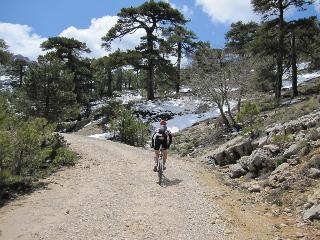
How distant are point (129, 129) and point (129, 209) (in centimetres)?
1580

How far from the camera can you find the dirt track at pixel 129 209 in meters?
9.94

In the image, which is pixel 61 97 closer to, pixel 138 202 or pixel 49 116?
pixel 49 116

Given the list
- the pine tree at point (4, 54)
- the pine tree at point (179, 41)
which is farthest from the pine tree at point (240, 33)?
the pine tree at point (4, 54)

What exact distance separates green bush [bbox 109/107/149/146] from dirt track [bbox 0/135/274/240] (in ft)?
33.0

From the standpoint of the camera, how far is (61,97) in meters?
24.2

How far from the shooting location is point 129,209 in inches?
453

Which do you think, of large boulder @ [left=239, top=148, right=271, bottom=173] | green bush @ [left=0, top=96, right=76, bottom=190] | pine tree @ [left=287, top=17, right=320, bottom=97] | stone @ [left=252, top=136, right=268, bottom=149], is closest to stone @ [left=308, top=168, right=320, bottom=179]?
large boulder @ [left=239, top=148, right=271, bottom=173]

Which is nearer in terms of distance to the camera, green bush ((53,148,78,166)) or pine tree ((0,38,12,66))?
green bush ((53,148,78,166))

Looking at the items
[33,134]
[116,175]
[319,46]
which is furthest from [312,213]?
[319,46]

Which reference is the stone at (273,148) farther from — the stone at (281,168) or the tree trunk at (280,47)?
the tree trunk at (280,47)

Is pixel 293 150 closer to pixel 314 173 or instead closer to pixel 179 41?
pixel 314 173

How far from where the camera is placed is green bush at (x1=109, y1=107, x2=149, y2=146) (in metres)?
27.1

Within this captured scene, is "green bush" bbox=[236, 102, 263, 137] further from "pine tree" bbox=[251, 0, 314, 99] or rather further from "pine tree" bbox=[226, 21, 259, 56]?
"pine tree" bbox=[226, 21, 259, 56]

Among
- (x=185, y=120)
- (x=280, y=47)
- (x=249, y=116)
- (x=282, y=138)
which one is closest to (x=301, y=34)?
(x=280, y=47)
